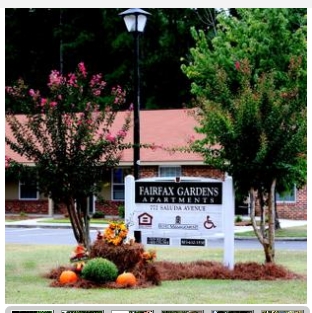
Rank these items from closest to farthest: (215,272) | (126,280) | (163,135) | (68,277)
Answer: (126,280) → (68,277) → (215,272) → (163,135)

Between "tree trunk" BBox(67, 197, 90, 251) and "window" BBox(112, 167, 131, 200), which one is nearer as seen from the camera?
"tree trunk" BBox(67, 197, 90, 251)

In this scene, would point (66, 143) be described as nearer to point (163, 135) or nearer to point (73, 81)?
point (73, 81)

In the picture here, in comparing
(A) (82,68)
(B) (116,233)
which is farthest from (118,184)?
(B) (116,233)

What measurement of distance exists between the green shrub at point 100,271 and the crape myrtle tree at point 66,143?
5.79 ft

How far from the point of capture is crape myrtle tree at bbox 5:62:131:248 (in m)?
12.4

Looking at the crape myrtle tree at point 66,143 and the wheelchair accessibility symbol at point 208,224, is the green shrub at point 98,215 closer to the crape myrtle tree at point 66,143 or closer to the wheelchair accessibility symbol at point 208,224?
the crape myrtle tree at point 66,143

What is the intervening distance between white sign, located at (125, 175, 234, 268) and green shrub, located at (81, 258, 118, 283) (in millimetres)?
1390

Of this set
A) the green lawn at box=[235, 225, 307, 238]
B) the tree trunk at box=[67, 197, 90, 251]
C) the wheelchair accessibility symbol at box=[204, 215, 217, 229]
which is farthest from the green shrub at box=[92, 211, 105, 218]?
the wheelchair accessibility symbol at box=[204, 215, 217, 229]

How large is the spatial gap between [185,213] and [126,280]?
5.89 ft

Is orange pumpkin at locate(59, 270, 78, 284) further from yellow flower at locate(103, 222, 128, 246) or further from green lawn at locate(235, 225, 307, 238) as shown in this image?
green lawn at locate(235, 225, 307, 238)

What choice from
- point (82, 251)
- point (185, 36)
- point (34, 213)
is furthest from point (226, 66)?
point (185, 36)

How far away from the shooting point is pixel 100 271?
11.0 meters

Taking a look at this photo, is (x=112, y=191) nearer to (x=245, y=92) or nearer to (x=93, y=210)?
(x=93, y=210)

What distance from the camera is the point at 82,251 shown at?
1205 centimetres
